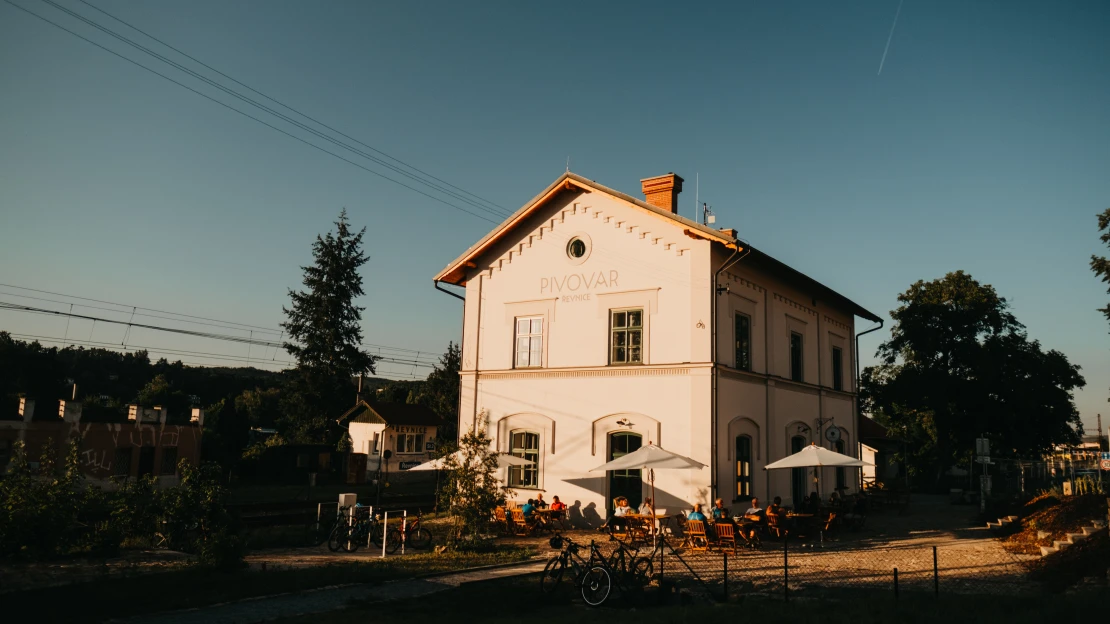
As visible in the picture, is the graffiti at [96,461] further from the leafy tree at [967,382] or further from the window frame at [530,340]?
the leafy tree at [967,382]

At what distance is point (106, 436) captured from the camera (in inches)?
1331

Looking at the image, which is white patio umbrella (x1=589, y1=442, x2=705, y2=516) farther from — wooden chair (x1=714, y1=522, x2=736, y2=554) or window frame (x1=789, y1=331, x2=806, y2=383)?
window frame (x1=789, y1=331, x2=806, y2=383)

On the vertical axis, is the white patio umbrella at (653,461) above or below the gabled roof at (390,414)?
below

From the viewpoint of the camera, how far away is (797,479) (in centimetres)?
2381

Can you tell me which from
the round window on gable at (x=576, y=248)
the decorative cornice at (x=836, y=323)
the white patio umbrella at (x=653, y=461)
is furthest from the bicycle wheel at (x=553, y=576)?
the decorative cornice at (x=836, y=323)

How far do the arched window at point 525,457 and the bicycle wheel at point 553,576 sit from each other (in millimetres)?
9200

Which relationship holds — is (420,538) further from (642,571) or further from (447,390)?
(447,390)

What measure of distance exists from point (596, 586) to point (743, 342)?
36.5ft

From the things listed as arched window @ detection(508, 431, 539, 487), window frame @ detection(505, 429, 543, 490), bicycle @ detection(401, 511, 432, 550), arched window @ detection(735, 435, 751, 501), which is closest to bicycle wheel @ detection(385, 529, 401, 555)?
bicycle @ detection(401, 511, 432, 550)

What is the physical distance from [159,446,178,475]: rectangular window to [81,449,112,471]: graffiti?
2.62 meters

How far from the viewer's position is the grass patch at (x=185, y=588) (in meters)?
10.2

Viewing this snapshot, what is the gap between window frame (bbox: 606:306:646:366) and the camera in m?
20.0

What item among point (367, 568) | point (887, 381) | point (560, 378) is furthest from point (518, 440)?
point (887, 381)

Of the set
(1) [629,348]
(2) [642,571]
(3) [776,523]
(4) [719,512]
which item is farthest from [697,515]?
(2) [642,571]
